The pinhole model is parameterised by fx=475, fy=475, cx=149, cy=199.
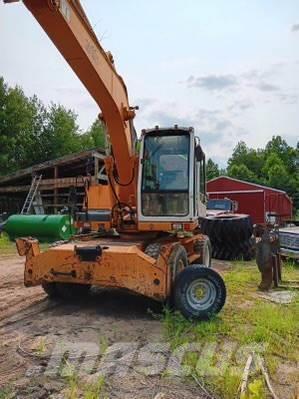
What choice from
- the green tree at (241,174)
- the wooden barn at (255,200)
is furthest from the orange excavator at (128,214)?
the green tree at (241,174)

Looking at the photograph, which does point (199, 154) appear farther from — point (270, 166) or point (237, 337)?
point (270, 166)

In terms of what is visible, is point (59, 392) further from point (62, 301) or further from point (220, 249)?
point (220, 249)

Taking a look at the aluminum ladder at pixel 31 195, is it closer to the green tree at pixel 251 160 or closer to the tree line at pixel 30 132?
the tree line at pixel 30 132

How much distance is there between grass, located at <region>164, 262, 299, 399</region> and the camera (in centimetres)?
398

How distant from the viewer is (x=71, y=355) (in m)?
4.49

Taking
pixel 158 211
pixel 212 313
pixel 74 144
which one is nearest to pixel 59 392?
pixel 212 313

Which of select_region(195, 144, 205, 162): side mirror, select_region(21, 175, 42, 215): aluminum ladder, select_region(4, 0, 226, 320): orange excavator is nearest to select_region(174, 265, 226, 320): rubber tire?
select_region(4, 0, 226, 320): orange excavator

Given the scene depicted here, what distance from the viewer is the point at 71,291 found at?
6.94m

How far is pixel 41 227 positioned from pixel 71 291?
30.4ft

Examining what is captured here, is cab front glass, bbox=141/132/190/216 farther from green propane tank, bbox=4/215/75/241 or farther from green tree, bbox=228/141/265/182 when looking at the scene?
green tree, bbox=228/141/265/182

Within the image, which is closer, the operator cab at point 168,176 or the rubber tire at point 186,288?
the rubber tire at point 186,288

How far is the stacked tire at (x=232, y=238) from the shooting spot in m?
12.3

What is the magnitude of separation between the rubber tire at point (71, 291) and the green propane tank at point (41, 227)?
820 centimetres

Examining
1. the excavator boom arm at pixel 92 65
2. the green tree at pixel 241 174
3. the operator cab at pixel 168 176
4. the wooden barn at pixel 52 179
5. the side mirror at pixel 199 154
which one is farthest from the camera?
the green tree at pixel 241 174
